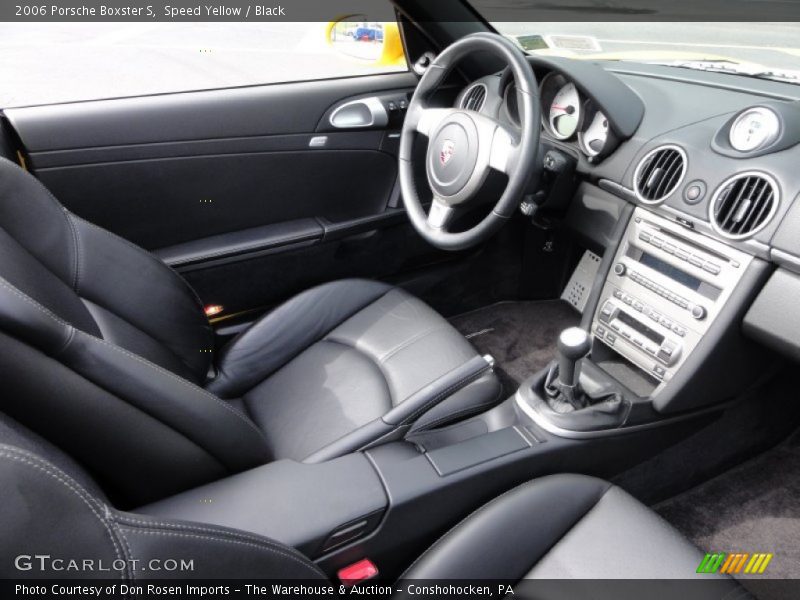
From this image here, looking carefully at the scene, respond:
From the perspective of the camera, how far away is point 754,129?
1311 millimetres

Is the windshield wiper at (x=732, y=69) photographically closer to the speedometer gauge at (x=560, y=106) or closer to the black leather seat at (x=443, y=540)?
the speedometer gauge at (x=560, y=106)

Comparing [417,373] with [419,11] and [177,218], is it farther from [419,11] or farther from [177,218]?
[419,11]

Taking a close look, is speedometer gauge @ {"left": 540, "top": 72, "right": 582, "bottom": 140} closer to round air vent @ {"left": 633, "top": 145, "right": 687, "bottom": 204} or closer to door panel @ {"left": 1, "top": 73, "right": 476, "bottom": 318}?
round air vent @ {"left": 633, "top": 145, "right": 687, "bottom": 204}

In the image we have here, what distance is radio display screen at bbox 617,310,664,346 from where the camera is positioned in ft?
4.70

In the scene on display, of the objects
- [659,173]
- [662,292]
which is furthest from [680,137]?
[662,292]

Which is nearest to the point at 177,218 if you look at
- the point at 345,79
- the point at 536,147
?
the point at 345,79

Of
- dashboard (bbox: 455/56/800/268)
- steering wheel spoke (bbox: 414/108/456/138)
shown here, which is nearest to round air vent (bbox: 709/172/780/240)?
dashboard (bbox: 455/56/800/268)

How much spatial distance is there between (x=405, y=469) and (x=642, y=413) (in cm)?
62

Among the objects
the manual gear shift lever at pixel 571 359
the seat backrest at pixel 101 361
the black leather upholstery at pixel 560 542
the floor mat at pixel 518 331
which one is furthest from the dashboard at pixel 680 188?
the seat backrest at pixel 101 361

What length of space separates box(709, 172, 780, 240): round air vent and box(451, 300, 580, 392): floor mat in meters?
0.88

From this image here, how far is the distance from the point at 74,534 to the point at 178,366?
680 mm

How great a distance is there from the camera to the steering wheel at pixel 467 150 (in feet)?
4.30

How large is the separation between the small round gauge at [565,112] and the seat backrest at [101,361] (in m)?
1.10

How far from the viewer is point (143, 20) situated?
2613 millimetres
